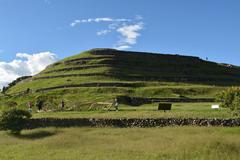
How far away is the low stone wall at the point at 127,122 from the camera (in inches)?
1188

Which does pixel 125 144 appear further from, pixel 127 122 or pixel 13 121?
pixel 13 121

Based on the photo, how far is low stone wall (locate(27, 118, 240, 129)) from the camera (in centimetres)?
3019

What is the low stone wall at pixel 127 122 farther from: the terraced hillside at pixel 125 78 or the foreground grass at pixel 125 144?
the terraced hillside at pixel 125 78

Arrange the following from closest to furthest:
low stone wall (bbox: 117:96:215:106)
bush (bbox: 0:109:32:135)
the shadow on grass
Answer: the shadow on grass < bush (bbox: 0:109:32:135) < low stone wall (bbox: 117:96:215:106)

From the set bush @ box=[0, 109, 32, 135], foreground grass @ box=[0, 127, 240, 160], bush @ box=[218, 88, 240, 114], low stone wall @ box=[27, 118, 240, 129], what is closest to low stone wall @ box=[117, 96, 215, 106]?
low stone wall @ box=[27, 118, 240, 129]

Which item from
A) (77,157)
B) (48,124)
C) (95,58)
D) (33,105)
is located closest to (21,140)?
(48,124)

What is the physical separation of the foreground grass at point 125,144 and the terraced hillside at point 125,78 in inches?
743

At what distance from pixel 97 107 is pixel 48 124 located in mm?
10417

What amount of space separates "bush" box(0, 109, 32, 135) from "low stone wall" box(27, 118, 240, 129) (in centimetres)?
171

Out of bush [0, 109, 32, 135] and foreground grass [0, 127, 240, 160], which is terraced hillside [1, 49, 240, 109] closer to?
bush [0, 109, 32, 135]

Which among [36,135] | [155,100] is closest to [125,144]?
[36,135]

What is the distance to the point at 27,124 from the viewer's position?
34594mm

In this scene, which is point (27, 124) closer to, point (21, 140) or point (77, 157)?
point (21, 140)

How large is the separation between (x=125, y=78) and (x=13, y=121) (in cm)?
4373
